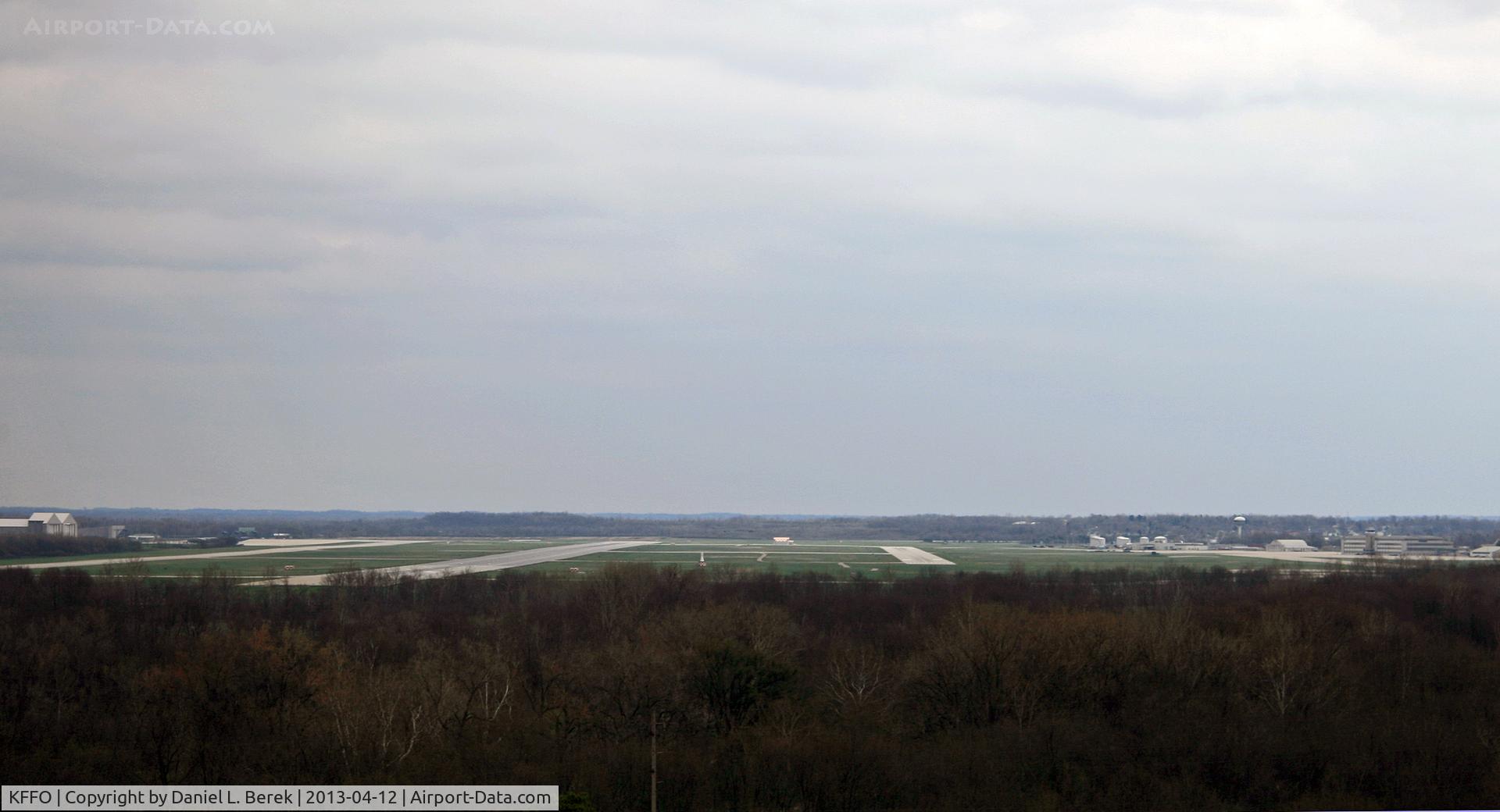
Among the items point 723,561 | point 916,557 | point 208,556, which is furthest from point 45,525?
point 916,557

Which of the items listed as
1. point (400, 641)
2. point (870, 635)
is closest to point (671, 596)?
point (870, 635)

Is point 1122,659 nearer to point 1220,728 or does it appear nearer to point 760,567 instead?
point 1220,728

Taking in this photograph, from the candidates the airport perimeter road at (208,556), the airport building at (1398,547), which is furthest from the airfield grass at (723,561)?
the airport building at (1398,547)

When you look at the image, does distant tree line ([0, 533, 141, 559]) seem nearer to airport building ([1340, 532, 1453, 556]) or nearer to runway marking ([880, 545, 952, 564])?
runway marking ([880, 545, 952, 564])

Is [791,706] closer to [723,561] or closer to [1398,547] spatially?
[723,561]

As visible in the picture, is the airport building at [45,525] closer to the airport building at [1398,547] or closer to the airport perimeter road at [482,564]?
the airport perimeter road at [482,564]

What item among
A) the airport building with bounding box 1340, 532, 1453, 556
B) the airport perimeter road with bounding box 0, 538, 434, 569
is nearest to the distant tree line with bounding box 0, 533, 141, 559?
the airport perimeter road with bounding box 0, 538, 434, 569
